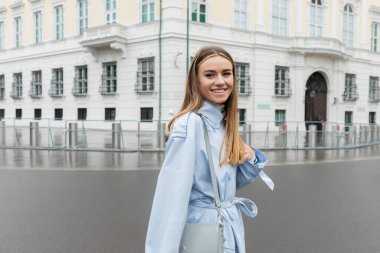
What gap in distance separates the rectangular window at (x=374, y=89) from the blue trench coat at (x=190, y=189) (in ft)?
106

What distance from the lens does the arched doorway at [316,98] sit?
1032 inches

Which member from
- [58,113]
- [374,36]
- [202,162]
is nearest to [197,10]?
[58,113]

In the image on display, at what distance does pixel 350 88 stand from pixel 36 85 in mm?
25189

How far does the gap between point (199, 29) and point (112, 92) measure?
697 cm

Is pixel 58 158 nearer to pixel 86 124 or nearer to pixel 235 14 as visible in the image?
pixel 86 124

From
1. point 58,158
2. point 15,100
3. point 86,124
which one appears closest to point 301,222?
point 58,158

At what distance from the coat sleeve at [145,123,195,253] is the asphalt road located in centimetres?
246

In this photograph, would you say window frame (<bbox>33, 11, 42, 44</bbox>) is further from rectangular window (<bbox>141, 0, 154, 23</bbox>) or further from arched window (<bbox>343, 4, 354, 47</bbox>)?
arched window (<bbox>343, 4, 354, 47</bbox>)

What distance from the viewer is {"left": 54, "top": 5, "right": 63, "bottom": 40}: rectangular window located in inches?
1057

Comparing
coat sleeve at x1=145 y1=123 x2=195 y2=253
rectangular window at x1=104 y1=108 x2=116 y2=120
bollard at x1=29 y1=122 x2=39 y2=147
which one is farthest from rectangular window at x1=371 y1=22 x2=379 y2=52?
coat sleeve at x1=145 y1=123 x2=195 y2=253

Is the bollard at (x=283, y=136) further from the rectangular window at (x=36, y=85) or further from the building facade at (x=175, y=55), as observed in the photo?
the rectangular window at (x=36, y=85)

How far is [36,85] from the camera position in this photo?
92.9 ft

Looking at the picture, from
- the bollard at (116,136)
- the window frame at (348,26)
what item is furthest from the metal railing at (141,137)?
the window frame at (348,26)

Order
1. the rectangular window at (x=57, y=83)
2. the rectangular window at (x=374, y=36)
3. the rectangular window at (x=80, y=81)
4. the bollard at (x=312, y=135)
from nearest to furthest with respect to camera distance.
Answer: the bollard at (x=312, y=135)
the rectangular window at (x=80, y=81)
the rectangular window at (x=57, y=83)
the rectangular window at (x=374, y=36)
